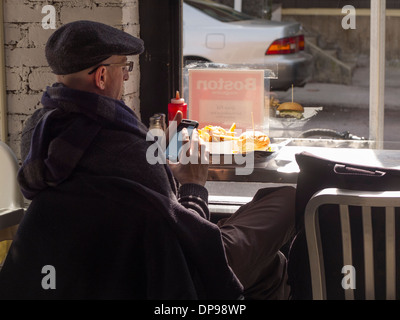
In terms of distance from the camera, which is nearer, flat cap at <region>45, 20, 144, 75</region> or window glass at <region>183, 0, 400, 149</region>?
flat cap at <region>45, 20, 144, 75</region>

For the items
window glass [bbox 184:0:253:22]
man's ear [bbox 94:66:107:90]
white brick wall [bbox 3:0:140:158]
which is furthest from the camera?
window glass [bbox 184:0:253:22]

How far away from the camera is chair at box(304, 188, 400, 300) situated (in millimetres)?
1835

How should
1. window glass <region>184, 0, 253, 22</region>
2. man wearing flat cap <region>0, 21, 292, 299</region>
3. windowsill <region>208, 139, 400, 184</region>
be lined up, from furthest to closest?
window glass <region>184, 0, 253, 22</region>, windowsill <region>208, 139, 400, 184</region>, man wearing flat cap <region>0, 21, 292, 299</region>

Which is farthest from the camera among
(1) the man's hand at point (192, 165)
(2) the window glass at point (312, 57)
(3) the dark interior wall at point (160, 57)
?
(2) the window glass at point (312, 57)

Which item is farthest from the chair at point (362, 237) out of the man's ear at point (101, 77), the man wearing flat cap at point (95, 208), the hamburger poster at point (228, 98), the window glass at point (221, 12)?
the window glass at point (221, 12)

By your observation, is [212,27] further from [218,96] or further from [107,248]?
[107,248]

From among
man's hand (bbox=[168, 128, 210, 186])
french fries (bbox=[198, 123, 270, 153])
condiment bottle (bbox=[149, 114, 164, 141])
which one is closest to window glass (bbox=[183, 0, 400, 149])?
french fries (bbox=[198, 123, 270, 153])

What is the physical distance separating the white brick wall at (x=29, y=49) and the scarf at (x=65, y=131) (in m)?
1.18

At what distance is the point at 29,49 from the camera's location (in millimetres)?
3076

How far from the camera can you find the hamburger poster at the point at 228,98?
10.1ft

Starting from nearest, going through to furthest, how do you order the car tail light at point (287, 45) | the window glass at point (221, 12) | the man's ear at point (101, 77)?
1. the man's ear at point (101, 77)
2. the window glass at point (221, 12)
3. the car tail light at point (287, 45)

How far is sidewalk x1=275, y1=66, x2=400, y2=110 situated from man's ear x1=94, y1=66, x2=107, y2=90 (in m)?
1.64

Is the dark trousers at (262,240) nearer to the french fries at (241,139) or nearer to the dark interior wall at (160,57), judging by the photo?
the french fries at (241,139)
